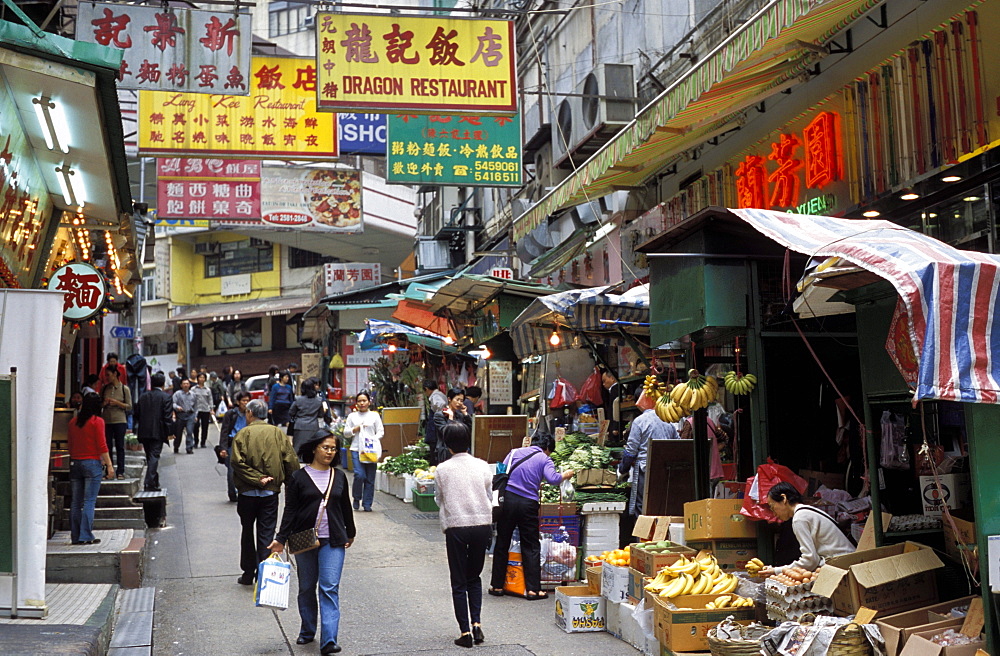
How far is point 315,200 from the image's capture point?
22219mm

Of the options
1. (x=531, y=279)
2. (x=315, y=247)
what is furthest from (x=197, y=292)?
(x=531, y=279)

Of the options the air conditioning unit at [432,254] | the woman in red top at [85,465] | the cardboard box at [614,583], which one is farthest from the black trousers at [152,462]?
the air conditioning unit at [432,254]

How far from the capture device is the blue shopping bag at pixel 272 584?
6.88 metres

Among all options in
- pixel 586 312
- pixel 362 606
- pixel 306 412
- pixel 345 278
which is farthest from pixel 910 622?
pixel 345 278

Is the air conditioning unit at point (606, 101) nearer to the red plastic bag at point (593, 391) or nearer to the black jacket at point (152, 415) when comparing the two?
the red plastic bag at point (593, 391)

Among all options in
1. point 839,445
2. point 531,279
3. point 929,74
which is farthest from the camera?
point 531,279

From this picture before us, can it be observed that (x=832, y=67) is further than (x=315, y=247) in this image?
No

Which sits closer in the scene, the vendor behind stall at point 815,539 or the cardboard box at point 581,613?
the vendor behind stall at point 815,539

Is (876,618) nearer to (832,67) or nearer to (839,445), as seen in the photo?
(839,445)

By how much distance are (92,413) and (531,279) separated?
36.7 ft

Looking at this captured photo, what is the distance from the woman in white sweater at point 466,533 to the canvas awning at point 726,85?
4070mm

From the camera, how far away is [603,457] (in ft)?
35.1

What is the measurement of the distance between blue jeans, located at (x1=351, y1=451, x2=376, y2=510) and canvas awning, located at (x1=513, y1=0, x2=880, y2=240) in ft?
16.3

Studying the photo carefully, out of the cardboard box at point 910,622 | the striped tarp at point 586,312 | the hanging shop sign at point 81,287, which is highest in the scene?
the hanging shop sign at point 81,287
